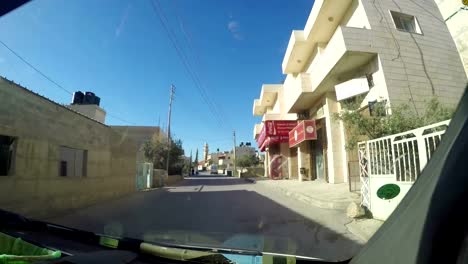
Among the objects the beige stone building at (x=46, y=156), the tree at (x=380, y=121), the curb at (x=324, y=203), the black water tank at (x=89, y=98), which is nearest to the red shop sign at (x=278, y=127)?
the curb at (x=324, y=203)

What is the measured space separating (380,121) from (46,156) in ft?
31.9

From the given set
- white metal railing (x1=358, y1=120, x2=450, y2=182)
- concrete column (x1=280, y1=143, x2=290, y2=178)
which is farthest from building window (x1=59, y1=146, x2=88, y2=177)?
concrete column (x1=280, y1=143, x2=290, y2=178)

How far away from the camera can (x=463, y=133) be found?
44.8 inches

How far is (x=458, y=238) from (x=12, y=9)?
15.2 ft

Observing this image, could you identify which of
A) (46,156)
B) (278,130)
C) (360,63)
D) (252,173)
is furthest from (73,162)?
(252,173)

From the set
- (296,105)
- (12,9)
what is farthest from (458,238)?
(296,105)

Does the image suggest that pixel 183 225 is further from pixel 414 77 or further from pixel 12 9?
pixel 414 77

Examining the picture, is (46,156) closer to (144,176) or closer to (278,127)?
(144,176)

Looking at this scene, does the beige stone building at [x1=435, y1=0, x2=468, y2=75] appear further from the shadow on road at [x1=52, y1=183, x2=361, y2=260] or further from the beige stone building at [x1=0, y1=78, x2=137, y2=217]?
the beige stone building at [x1=0, y1=78, x2=137, y2=217]

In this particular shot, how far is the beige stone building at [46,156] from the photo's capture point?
25.6ft

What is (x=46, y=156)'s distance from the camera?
9328 mm

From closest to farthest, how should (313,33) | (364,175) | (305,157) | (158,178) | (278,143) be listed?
(364,175) → (313,33) → (305,157) → (158,178) → (278,143)

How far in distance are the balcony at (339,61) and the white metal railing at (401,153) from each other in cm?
542

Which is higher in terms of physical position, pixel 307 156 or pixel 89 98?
pixel 89 98
